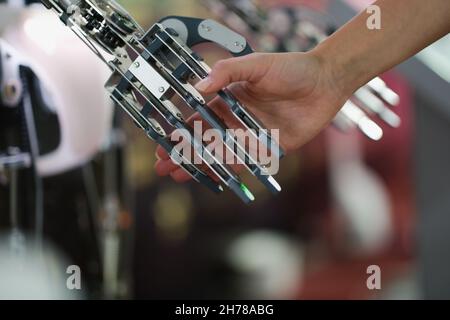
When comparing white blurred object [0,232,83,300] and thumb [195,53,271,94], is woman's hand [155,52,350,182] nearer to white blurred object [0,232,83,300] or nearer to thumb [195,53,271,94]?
thumb [195,53,271,94]

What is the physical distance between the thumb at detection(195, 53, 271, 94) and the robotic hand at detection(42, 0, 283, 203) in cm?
2

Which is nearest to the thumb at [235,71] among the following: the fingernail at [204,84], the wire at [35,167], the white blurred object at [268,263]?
the fingernail at [204,84]

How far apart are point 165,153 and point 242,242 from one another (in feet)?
3.17

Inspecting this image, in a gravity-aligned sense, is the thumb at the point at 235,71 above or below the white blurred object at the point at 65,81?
below

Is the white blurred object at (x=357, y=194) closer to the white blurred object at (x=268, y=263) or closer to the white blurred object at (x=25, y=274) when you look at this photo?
the white blurred object at (x=268, y=263)

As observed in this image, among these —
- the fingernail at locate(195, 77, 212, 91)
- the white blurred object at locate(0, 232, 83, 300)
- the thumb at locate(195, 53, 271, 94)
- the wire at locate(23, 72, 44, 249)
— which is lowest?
the white blurred object at locate(0, 232, 83, 300)

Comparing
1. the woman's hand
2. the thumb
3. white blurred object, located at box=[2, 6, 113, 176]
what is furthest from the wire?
the thumb

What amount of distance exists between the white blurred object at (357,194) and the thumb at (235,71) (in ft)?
3.55

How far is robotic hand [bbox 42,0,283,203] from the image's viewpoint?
3.45 ft

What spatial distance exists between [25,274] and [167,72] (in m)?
0.86

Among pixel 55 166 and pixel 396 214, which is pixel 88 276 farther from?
pixel 396 214

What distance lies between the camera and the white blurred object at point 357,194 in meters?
2.15

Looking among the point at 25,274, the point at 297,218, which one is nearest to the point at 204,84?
the point at 25,274

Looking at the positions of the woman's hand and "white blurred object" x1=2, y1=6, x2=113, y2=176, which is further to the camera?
"white blurred object" x1=2, y1=6, x2=113, y2=176
